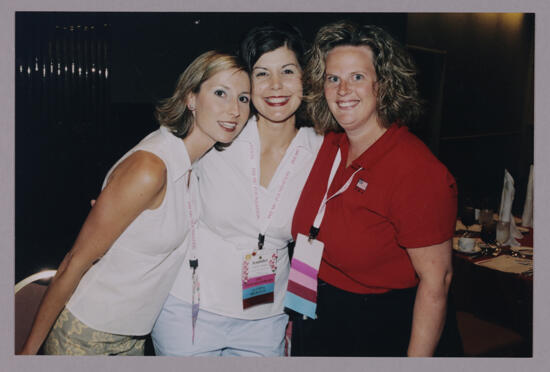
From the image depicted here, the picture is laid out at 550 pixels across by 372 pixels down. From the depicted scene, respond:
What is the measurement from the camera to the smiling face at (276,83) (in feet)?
6.14

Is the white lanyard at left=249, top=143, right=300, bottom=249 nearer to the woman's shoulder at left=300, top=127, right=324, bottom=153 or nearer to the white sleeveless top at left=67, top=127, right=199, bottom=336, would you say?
the woman's shoulder at left=300, top=127, right=324, bottom=153

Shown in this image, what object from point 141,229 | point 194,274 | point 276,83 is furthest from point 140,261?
point 276,83

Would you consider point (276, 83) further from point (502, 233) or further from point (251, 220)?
point (502, 233)

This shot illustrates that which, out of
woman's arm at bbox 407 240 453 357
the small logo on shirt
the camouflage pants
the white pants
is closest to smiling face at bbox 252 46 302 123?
the small logo on shirt

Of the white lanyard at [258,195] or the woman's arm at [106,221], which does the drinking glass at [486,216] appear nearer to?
the white lanyard at [258,195]

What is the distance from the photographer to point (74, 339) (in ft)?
5.77

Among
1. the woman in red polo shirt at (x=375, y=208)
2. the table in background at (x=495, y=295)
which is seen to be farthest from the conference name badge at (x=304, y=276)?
the table in background at (x=495, y=295)

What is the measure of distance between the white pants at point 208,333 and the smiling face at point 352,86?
3.32ft

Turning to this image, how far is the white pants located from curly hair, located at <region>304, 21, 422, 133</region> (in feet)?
3.60

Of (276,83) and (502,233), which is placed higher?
(276,83)

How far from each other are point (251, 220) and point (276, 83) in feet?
1.96

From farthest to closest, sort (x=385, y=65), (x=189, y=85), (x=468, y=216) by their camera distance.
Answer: (x=468, y=216)
(x=189, y=85)
(x=385, y=65)

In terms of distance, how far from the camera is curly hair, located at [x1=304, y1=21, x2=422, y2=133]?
1.72 meters

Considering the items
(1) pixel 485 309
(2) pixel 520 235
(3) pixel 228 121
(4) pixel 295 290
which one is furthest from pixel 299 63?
(2) pixel 520 235
